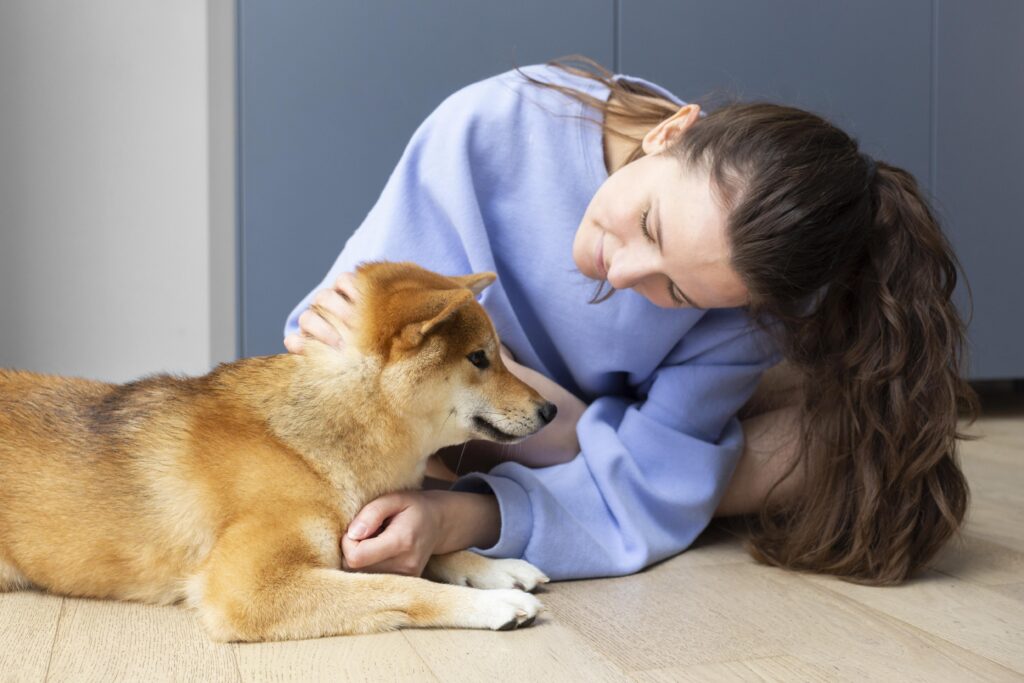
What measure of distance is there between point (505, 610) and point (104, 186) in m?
2.03

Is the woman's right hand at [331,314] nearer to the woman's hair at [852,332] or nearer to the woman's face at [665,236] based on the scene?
the woman's face at [665,236]

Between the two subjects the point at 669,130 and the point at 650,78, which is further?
the point at 650,78

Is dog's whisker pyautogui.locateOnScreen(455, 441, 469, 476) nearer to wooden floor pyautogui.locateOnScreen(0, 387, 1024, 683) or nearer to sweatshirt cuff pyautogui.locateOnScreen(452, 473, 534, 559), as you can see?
sweatshirt cuff pyautogui.locateOnScreen(452, 473, 534, 559)

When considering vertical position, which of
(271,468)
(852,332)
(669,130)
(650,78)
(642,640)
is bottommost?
(642,640)

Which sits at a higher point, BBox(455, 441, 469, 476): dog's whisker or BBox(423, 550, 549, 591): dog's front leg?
BBox(455, 441, 469, 476): dog's whisker

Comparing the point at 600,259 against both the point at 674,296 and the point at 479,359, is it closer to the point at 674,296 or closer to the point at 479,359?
the point at 674,296

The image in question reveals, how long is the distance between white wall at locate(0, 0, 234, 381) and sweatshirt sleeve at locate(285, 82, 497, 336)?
3.83 feet

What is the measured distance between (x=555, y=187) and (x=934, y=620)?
78 centimetres

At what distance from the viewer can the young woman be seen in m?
1.20

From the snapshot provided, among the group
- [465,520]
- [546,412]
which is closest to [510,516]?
[465,520]

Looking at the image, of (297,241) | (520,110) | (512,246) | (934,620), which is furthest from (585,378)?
(297,241)

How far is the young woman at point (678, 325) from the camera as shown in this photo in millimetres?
1203

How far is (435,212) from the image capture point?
5.11 feet

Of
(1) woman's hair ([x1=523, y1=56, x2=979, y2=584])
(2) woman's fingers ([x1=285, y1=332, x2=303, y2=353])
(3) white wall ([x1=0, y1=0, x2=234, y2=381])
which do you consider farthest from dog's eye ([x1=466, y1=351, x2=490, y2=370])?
(3) white wall ([x1=0, y1=0, x2=234, y2=381])
